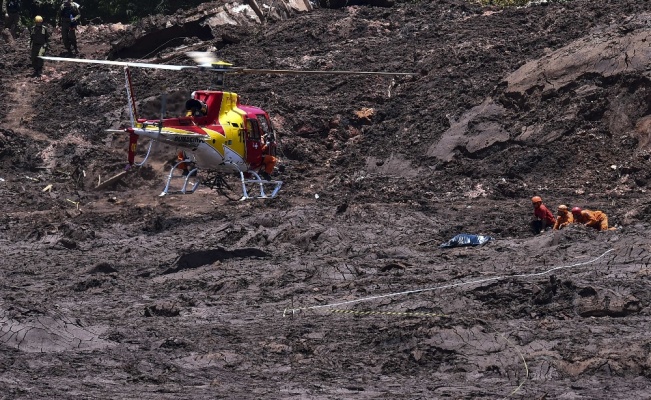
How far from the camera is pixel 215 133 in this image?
19172 mm

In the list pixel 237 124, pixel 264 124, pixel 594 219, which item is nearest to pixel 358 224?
pixel 264 124

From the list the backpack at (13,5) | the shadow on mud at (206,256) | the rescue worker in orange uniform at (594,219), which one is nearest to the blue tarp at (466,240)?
the rescue worker in orange uniform at (594,219)

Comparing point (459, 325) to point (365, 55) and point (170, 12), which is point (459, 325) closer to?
point (365, 55)

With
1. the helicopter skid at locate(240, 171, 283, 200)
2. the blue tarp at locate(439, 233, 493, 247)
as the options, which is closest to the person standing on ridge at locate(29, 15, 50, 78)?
the helicopter skid at locate(240, 171, 283, 200)

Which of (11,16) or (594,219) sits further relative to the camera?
(11,16)

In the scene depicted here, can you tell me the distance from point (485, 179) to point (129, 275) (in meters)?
8.82

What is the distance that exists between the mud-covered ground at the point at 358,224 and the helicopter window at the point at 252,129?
166 centimetres

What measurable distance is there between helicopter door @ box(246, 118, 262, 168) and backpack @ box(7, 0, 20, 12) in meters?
17.7

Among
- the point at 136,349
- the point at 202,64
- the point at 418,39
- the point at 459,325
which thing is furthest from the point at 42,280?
the point at 418,39

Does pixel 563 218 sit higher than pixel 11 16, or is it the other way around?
pixel 11 16

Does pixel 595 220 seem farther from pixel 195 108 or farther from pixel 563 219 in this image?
pixel 195 108

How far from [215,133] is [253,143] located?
1.02m

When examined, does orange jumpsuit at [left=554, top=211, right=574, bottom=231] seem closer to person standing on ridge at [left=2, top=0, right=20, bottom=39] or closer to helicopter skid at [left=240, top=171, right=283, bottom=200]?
helicopter skid at [left=240, top=171, right=283, bottom=200]

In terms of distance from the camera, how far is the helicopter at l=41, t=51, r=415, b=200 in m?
18.3
